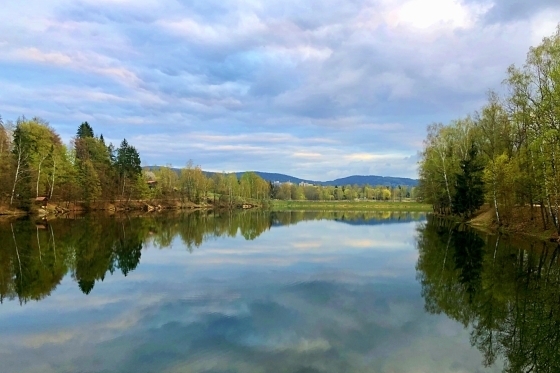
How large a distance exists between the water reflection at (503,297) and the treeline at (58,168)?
181 ft

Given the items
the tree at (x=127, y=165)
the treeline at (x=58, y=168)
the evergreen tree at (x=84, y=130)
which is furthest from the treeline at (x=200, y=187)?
the evergreen tree at (x=84, y=130)

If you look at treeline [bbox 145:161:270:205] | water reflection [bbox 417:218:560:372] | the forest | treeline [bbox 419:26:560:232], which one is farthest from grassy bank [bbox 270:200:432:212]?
water reflection [bbox 417:218:560:372]

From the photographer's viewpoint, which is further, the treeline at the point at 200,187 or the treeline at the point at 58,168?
the treeline at the point at 200,187

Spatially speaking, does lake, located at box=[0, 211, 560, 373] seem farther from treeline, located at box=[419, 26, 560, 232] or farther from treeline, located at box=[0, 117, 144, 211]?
treeline, located at box=[0, 117, 144, 211]

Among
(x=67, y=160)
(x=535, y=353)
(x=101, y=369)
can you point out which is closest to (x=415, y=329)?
(x=535, y=353)

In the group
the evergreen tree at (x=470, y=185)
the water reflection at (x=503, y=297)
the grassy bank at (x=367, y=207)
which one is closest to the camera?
the water reflection at (x=503, y=297)

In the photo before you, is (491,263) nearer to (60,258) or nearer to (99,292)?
(99,292)

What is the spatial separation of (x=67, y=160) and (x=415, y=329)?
7293cm

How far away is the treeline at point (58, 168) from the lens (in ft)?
178

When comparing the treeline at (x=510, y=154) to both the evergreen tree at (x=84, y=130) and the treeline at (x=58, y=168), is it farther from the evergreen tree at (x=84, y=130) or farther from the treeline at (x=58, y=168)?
the evergreen tree at (x=84, y=130)

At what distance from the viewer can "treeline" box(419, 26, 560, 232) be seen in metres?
25.1

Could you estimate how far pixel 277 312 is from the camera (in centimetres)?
1166

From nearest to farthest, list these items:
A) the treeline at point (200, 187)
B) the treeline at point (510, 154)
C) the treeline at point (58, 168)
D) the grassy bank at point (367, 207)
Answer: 1. the treeline at point (510, 154)
2. the treeline at point (58, 168)
3. the treeline at point (200, 187)
4. the grassy bank at point (367, 207)

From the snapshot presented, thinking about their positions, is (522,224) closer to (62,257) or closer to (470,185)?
(470,185)
